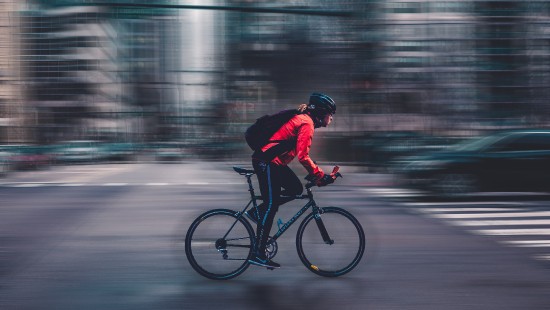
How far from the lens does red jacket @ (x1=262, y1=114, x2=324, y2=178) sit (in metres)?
6.35

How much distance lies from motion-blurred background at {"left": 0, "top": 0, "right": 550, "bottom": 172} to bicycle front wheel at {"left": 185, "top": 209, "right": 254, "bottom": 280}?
944cm

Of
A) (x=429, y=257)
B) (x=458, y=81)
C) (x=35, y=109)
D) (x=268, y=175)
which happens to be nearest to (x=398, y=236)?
(x=429, y=257)

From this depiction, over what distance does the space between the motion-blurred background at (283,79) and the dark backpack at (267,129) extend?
31.2ft

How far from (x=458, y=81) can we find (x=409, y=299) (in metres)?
52.1

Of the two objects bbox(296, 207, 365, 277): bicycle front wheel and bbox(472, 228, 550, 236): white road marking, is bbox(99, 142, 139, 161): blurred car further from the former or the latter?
bbox(296, 207, 365, 277): bicycle front wheel

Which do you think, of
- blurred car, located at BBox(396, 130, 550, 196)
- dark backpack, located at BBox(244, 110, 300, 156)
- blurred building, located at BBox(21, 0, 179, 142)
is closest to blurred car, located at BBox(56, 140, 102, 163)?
blurred building, located at BBox(21, 0, 179, 142)

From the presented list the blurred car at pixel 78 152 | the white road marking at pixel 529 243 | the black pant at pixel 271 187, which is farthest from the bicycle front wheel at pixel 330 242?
the blurred car at pixel 78 152

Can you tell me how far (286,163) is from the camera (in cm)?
656

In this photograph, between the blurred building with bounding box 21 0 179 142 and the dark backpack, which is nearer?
the dark backpack

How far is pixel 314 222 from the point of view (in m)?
6.79

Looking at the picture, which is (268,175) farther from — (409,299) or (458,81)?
(458,81)

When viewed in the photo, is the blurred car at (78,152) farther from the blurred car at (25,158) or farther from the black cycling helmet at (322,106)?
the black cycling helmet at (322,106)

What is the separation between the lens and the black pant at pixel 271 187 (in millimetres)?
6543

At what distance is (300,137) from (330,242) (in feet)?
3.56
